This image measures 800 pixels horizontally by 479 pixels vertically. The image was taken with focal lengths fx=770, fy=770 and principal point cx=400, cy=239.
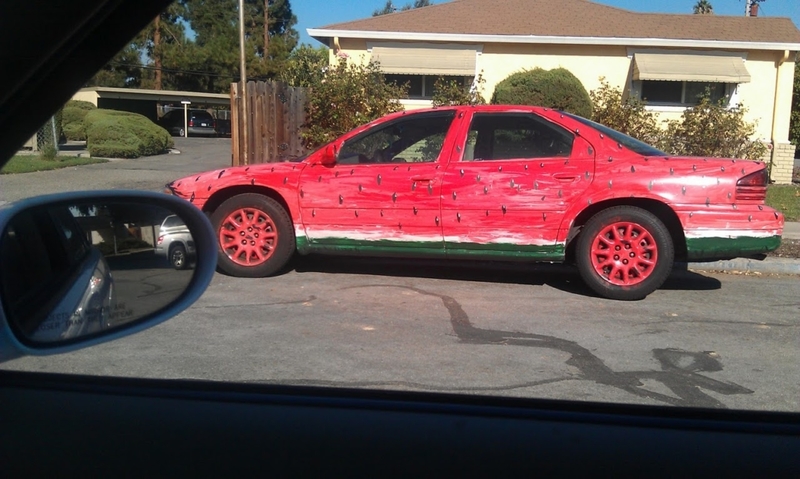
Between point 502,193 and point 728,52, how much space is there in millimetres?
12758

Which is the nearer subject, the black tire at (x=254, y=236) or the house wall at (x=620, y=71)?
the black tire at (x=254, y=236)

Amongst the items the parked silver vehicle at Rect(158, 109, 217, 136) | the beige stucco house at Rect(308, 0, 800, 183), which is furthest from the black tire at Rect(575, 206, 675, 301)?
the parked silver vehicle at Rect(158, 109, 217, 136)

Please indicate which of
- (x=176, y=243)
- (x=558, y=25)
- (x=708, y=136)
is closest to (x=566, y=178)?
(x=176, y=243)

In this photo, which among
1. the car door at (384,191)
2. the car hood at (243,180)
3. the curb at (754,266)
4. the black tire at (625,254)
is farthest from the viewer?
the curb at (754,266)

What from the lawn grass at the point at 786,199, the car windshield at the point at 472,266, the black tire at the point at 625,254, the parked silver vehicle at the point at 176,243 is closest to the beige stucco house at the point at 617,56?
the lawn grass at the point at 786,199

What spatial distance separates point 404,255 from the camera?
289 inches

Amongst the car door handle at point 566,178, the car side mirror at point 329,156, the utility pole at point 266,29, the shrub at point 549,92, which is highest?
the utility pole at point 266,29

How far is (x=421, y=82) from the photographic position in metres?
17.8

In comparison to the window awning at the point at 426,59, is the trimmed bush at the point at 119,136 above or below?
below

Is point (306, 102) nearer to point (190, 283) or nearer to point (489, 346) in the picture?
point (489, 346)

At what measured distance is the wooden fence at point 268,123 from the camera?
12297 millimetres

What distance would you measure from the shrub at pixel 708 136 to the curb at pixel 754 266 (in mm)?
5785

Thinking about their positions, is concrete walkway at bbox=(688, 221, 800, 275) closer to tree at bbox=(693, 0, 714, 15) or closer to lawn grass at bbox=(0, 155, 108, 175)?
lawn grass at bbox=(0, 155, 108, 175)

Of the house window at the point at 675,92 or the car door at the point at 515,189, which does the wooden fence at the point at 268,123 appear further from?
the house window at the point at 675,92
